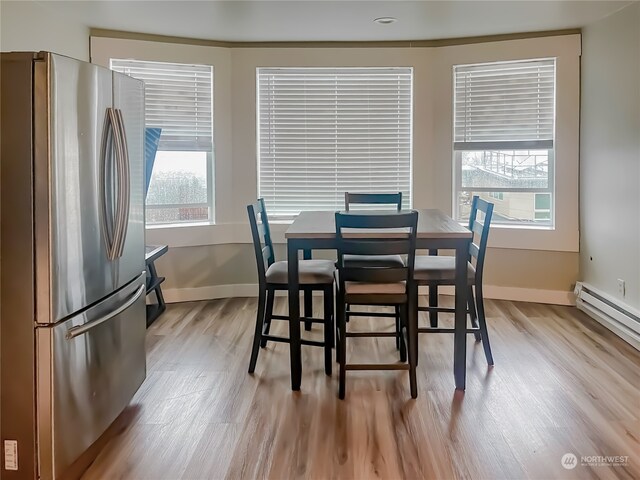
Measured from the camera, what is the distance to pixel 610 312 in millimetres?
3668

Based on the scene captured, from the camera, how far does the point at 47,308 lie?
5.68 ft

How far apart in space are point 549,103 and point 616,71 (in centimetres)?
71

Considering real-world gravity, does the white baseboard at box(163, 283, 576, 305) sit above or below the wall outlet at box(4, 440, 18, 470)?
above

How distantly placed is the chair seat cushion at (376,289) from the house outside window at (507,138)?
226cm

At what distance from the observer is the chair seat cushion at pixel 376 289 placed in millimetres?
2605

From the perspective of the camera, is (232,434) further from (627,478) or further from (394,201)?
(394,201)

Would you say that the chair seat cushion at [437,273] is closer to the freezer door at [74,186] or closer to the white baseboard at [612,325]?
the white baseboard at [612,325]

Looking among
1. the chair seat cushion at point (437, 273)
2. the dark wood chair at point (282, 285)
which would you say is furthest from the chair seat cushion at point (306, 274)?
the chair seat cushion at point (437, 273)

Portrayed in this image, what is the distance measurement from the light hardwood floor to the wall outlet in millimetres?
307

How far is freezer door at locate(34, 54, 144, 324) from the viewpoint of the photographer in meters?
1.70

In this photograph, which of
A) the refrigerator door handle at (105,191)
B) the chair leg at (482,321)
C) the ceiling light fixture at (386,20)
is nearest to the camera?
the refrigerator door handle at (105,191)

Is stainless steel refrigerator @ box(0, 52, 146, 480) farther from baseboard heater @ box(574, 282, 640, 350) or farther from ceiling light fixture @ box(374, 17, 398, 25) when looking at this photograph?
baseboard heater @ box(574, 282, 640, 350)

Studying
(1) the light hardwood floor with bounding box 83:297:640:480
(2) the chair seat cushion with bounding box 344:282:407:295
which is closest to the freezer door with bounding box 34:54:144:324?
(1) the light hardwood floor with bounding box 83:297:640:480

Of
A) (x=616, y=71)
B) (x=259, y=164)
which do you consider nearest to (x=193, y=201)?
(x=259, y=164)
